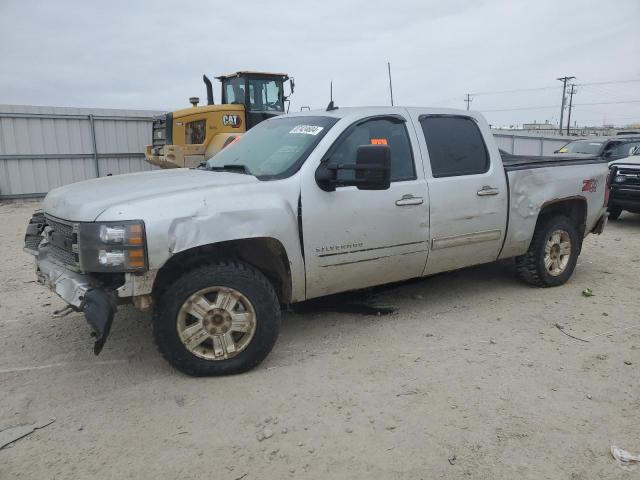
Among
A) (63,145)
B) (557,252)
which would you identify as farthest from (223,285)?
(63,145)

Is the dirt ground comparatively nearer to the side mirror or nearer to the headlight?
the headlight

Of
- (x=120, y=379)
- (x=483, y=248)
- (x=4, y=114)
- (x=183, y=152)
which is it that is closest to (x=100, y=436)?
(x=120, y=379)

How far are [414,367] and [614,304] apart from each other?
2620mm

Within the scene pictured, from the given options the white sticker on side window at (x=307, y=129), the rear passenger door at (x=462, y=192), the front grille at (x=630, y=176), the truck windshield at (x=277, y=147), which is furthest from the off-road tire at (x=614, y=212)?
the white sticker on side window at (x=307, y=129)

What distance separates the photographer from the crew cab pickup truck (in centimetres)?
324

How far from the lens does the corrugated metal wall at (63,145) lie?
14.7 m

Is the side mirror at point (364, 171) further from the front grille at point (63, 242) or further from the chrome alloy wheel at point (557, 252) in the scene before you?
the chrome alloy wheel at point (557, 252)

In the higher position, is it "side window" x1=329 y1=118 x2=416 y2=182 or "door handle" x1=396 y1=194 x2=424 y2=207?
"side window" x1=329 y1=118 x2=416 y2=182

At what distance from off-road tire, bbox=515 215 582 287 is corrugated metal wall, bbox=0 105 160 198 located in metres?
14.0

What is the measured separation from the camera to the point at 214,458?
→ 2684mm

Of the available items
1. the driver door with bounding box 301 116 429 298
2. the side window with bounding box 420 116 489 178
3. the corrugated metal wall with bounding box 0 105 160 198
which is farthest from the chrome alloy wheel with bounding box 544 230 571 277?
the corrugated metal wall with bounding box 0 105 160 198

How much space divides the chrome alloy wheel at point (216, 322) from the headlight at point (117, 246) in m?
0.44

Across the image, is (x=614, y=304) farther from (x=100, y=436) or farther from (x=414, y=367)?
(x=100, y=436)

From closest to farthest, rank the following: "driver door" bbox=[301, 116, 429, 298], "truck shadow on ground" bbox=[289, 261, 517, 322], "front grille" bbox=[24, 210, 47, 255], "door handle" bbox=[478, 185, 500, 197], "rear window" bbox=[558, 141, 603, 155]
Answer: "driver door" bbox=[301, 116, 429, 298] → "front grille" bbox=[24, 210, 47, 255] → "door handle" bbox=[478, 185, 500, 197] → "truck shadow on ground" bbox=[289, 261, 517, 322] → "rear window" bbox=[558, 141, 603, 155]
